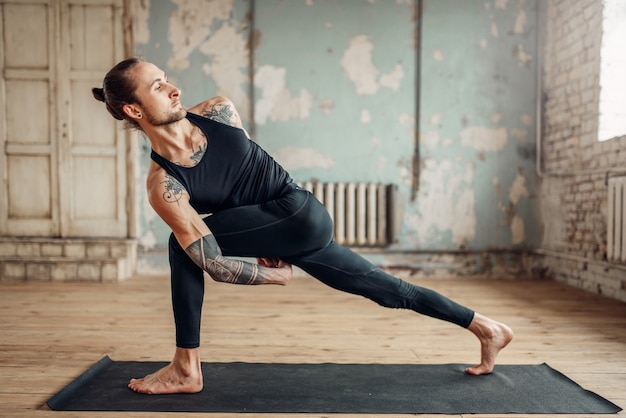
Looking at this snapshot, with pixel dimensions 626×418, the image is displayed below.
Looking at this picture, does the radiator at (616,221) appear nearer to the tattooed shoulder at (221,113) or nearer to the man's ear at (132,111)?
the tattooed shoulder at (221,113)

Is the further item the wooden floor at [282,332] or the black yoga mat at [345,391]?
the wooden floor at [282,332]

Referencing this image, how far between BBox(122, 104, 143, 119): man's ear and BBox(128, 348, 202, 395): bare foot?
2.84 ft

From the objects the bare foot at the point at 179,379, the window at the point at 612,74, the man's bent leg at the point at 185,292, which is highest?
the window at the point at 612,74

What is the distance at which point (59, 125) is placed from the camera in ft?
16.9

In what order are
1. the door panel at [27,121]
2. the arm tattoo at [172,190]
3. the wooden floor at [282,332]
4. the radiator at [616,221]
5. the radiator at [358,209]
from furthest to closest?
the door panel at [27,121]
the radiator at [358,209]
the radiator at [616,221]
the wooden floor at [282,332]
the arm tattoo at [172,190]

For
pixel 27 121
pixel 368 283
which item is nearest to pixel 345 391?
pixel 368 283

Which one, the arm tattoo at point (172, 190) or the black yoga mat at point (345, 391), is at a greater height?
the arm tattoo at point (172, 190)

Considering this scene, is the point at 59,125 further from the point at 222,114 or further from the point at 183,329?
the point at 183,329

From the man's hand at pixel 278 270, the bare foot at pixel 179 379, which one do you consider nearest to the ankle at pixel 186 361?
the bare foot at pixel 179 379

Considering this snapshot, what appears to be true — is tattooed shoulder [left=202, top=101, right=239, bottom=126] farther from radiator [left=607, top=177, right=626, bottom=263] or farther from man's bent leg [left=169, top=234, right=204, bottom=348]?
radiator [left=607, top=177, right=626, bottom=263]

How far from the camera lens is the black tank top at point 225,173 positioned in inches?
76.5

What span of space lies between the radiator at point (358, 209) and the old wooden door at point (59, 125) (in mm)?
1950

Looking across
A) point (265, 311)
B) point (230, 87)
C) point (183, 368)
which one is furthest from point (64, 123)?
point (183, 368)

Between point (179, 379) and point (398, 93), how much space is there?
12.5 ft
